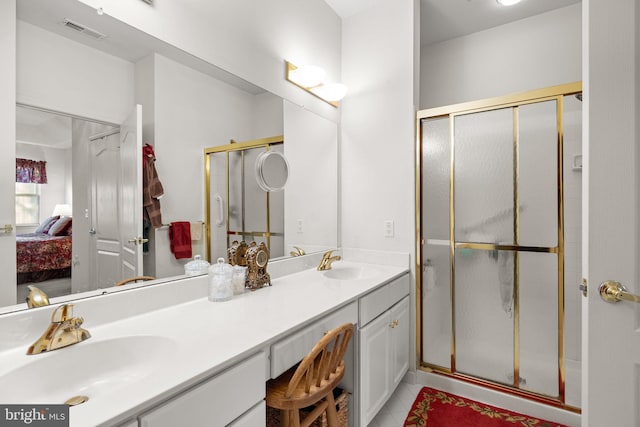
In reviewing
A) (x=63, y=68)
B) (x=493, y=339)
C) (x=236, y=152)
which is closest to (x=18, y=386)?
(x=63, y=68)

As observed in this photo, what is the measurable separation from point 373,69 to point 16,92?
210 centimetres

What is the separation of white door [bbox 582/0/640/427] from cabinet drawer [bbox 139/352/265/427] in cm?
107

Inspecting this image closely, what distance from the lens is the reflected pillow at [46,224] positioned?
1031 mm

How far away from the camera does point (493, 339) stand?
2.03m

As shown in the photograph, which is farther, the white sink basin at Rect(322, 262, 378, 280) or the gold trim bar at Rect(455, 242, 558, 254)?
the white sink basin at Rect(322, 262, 378, 280)

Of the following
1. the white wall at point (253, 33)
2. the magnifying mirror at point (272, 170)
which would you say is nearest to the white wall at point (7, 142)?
the white wall at point (253, 33)

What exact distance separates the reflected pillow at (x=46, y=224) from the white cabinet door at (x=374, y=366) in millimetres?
1327

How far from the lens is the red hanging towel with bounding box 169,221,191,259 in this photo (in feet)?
4.61

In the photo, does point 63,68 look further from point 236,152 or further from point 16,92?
point 236,152

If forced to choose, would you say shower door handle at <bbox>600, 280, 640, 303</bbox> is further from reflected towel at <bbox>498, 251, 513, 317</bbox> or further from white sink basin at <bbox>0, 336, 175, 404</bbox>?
white sink basin at <bbox>0, 336, 175, 404</bbox>

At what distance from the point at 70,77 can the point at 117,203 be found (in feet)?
1.47

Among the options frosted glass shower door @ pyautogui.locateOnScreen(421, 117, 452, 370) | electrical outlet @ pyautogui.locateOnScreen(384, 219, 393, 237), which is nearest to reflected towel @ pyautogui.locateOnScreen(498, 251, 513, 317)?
frosted glass shower door @ pyautogui.locateOnScreen(421, 117, 452, 370)

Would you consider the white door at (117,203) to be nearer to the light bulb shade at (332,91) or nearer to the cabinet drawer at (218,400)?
the cabinet drawer at (218,400)

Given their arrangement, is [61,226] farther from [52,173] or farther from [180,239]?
[180,239]
